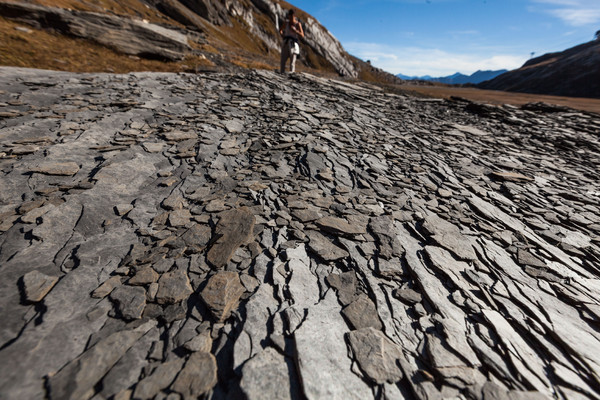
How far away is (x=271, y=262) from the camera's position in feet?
12.6

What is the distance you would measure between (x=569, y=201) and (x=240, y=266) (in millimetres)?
8762

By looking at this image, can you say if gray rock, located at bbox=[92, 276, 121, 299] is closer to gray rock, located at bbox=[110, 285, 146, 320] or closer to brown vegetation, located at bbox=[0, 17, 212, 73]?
gray rock, located at bbox=[110, 285, 146, 320]

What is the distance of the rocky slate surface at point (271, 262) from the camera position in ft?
8.35

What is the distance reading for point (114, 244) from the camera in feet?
12.4

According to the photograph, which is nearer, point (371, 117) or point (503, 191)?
point (503, 191)

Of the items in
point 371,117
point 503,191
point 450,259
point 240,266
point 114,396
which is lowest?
point 114,396

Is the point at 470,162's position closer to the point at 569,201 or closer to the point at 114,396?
the point at 569,201

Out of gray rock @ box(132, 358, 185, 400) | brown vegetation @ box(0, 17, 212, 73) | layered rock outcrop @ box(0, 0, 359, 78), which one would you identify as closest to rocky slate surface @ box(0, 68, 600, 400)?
gray rock @ box(132, 358, 185, 400)

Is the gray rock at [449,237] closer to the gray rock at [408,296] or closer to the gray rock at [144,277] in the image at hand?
the gray rock at [408,296]

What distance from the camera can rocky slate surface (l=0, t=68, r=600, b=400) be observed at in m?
2.54

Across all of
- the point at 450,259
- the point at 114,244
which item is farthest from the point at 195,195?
the point at 450,259

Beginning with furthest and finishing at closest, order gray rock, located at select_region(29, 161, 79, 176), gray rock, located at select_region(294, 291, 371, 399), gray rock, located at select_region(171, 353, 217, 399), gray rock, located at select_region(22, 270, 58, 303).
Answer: gray rock, located at select_region(29, 161, 79, 176) → gray rock, located at select_region(22, 270, 58, 303) → gray rock, located at select_region(294, 291, 371, 399) → gray rock, located at select_region(171, 353, 217, 399)

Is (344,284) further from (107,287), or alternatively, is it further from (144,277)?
(107,287)

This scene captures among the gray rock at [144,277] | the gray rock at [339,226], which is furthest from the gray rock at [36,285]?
the gray rock at [339,226]
